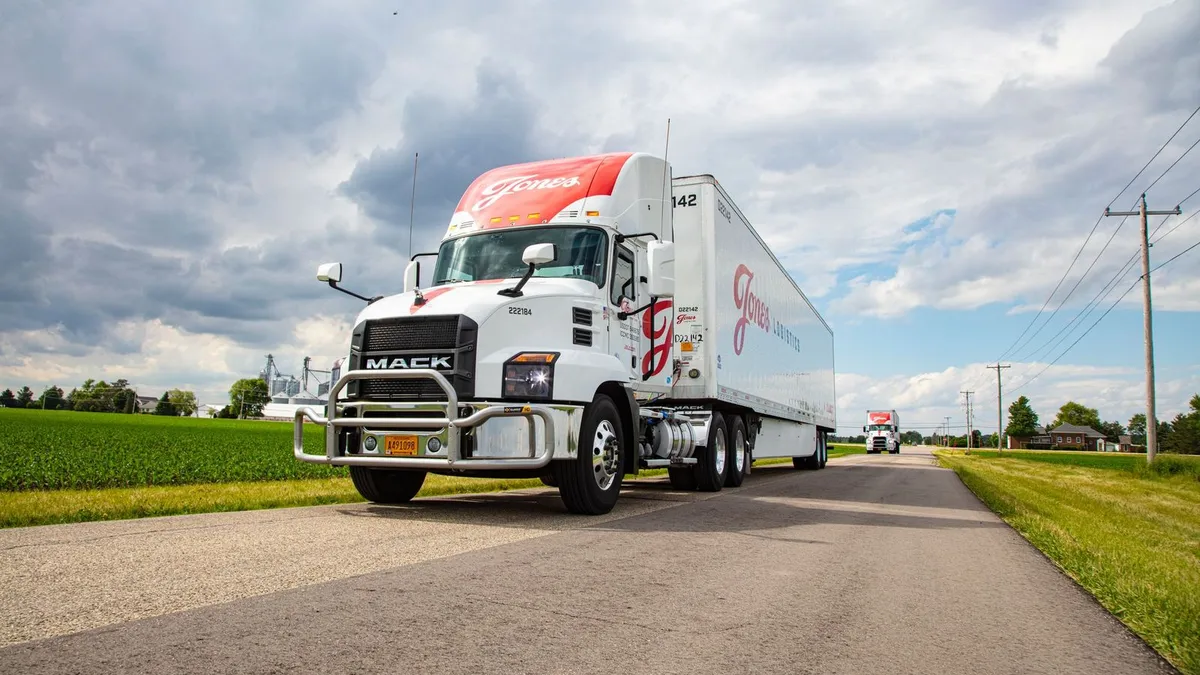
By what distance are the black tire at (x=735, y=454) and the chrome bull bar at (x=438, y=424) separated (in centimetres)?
618

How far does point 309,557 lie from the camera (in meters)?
5.18

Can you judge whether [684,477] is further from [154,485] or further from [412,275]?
[154,485]

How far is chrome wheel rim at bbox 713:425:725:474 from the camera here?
1220 cm

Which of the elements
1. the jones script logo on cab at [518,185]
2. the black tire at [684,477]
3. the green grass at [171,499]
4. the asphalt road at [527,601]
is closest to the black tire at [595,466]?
the asphalt road at [527,601]

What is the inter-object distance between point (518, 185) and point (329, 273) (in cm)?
247

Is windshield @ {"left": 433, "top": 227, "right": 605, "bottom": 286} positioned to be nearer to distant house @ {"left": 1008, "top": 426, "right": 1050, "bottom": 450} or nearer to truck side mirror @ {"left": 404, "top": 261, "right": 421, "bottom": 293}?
truck side mirror @ {"left": 404, "top": 261, "right": 421, "bottom": 293}

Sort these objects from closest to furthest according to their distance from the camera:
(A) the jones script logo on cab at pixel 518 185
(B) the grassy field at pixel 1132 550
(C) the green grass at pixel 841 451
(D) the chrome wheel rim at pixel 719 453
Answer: (B) the grassy field at pixel 1132 550 < (A) the jones script logo on cab at pixel 518 185 < (D) the chrome wheel rim at pixel 719 453 < (C) the green grass at pixel 841 451

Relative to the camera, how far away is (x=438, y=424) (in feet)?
23.8

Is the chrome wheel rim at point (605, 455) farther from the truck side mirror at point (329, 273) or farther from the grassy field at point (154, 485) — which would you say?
the truck side mirror at point (329, 273)

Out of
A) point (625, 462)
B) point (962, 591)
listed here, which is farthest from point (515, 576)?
point (625, 462)

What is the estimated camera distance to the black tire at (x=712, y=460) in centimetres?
1190

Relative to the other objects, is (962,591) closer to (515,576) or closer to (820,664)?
(820,664)

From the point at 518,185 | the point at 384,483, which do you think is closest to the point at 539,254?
the point at 518,185

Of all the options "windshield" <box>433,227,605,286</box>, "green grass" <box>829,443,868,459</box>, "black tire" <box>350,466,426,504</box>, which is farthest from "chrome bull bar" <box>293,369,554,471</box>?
Answer: "green grass" <box>829,443,868,459</box>
